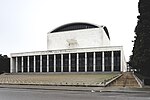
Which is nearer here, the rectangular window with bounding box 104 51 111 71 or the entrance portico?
the entrance portico

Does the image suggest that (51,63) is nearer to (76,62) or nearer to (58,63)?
(58,63)

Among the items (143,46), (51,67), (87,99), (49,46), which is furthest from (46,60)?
(87,99)

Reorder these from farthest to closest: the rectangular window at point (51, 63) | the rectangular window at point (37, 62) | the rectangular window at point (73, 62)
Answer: the rectangular window at point (37, 62) → the rectangular window at point (51, 63) → the rectangular window at point (73, 62)

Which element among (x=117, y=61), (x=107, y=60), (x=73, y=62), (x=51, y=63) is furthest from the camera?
(x=51, y=63)

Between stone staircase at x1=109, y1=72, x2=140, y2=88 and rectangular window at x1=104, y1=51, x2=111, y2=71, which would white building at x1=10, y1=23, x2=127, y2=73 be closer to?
rectangular window at x1=104, y1=51, x2=111, y2=71

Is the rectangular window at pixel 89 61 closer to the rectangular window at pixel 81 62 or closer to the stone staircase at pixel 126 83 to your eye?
the rectangular window at pixel 81 62

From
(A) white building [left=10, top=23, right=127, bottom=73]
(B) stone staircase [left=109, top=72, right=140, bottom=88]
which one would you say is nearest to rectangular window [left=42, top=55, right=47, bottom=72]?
(A) white building [left=10, top=23, right=127, bottom=73]

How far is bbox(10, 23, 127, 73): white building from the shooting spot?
8419 cm

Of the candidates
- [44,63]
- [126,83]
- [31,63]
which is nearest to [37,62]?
[31,63]

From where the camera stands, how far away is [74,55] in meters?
87.8

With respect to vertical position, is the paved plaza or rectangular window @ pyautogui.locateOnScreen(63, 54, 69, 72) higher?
rectangular window @ pyautogui.locateOnScreen(63, 54, 69, 72)

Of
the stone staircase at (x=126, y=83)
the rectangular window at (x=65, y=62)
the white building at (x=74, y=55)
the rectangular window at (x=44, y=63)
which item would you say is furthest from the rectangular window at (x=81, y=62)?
the stone staircase at (x=126, y=83)

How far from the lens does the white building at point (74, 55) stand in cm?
8419

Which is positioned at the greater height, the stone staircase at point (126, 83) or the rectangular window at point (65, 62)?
the rectangular window at point (65, 62)
